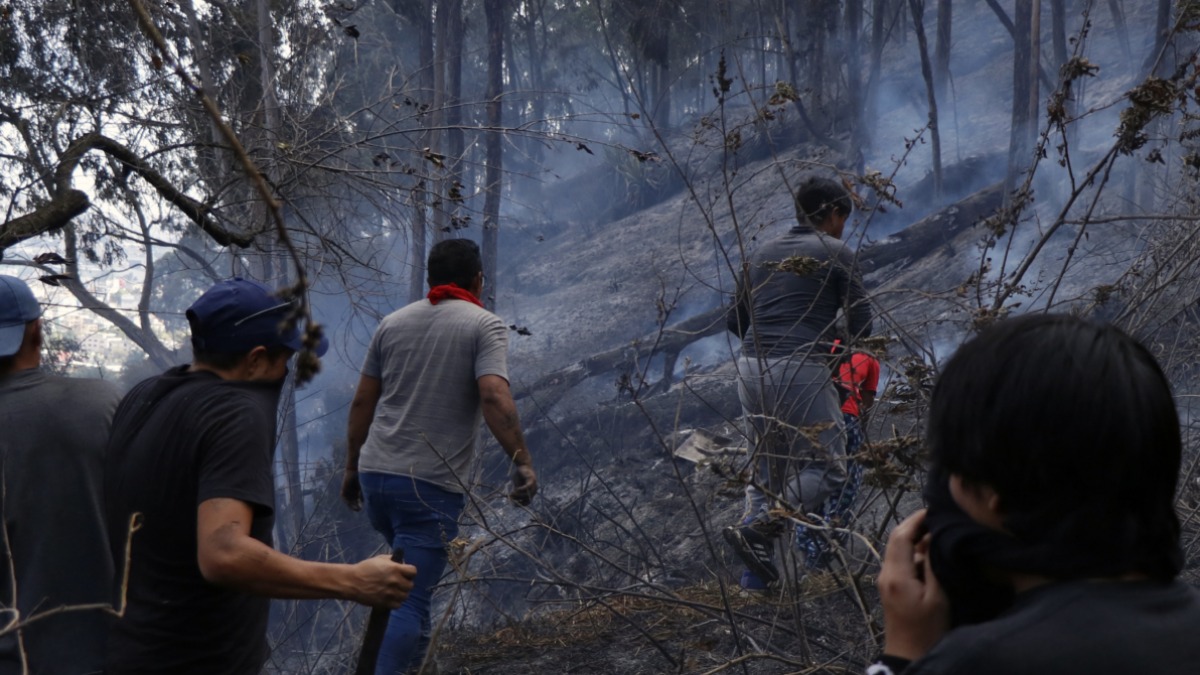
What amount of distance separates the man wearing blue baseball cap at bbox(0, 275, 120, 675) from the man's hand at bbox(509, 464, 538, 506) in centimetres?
177

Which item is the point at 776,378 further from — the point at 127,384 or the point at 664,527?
the point at 127,384

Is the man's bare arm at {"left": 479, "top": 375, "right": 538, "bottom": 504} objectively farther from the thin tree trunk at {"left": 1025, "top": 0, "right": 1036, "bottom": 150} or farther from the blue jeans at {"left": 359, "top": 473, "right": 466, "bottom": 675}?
the thin tree trunk at {"left": 1025, "top": 0, "right": 1036, "bottom": 150}

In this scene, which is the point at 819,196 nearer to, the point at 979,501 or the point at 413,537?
the point at 413,537

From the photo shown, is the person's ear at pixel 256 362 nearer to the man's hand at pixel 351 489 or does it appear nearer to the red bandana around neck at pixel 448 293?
the red bandana around neck at pixel 448 293

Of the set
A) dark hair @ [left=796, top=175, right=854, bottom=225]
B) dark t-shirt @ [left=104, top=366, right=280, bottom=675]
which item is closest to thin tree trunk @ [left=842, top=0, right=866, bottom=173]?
dark hair @ [left=796, top=175, right=854, bottom=225]

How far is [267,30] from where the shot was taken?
9391 mm

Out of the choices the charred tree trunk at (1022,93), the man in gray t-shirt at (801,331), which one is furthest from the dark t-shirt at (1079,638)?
the charred tree trunk at (1022,93)

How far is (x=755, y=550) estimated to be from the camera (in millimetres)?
4207

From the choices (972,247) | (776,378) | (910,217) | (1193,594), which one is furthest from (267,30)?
(910,217)

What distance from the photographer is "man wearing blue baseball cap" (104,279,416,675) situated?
206 cm

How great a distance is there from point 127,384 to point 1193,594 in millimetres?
25415

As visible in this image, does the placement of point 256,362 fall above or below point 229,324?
below

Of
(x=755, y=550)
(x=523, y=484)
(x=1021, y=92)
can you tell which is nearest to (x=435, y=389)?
(x=523, y=484)

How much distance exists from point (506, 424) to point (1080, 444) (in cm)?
324
